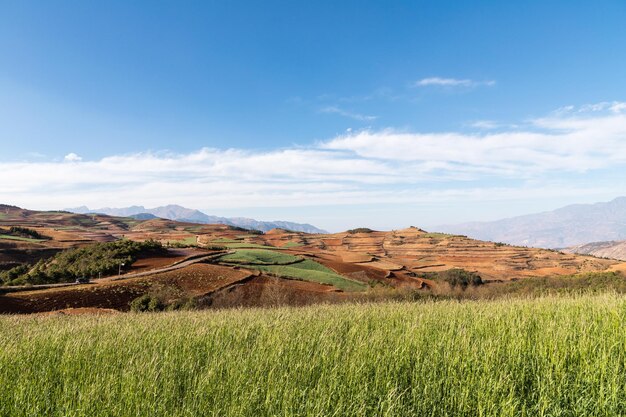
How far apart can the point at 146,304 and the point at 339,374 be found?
30.7m

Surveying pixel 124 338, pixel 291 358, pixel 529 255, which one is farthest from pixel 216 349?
pixel 529 255

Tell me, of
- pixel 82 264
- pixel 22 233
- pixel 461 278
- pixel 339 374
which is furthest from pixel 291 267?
pixel 22 233

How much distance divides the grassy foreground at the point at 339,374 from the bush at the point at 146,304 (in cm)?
2516

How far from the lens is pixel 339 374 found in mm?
3904

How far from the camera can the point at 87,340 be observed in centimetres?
582

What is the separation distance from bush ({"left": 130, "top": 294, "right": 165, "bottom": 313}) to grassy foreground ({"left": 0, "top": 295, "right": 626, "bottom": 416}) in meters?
25.2

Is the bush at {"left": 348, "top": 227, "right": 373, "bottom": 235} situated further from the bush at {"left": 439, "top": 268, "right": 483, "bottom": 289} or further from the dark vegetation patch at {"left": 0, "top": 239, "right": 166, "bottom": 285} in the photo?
the dark vegetation patch at {"left": 0, "top": 239, "right": 166, "bottom": 285}

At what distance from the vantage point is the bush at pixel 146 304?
93.1 ft

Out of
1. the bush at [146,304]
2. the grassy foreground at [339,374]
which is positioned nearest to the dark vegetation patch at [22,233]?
the bush at [146,304]

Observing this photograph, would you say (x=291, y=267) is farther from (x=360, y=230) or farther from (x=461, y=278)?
(x=360, y=230)

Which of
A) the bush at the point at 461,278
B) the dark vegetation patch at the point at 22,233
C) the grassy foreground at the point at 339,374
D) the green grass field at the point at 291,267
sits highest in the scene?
the grassy foreground at the point at 339,374

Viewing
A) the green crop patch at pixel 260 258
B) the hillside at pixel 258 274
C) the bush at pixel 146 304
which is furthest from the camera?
the green crop patch at pixel 260 258

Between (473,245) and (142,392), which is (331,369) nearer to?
(142,392)

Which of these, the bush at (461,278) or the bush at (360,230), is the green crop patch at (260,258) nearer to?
the bush at (461,278)
